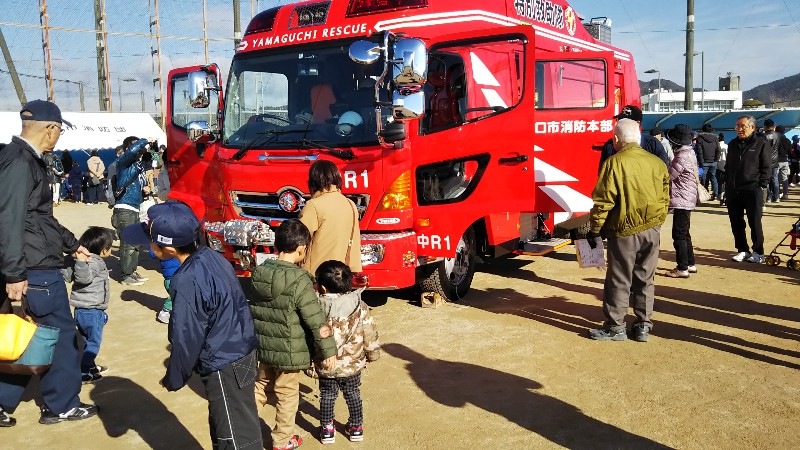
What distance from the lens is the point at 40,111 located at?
168 inches

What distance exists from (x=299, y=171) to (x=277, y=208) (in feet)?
1.59

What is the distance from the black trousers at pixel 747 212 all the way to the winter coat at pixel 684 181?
1325 millimetres

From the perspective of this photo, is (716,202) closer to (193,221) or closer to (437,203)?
(437,203)

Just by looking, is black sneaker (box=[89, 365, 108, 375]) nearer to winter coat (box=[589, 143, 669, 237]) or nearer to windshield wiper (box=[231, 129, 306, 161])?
windshield wiper (box=[231, 129, 306, 161])

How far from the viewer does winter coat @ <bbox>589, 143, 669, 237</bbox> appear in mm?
5812

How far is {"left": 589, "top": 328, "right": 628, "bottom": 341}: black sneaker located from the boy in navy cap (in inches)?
147

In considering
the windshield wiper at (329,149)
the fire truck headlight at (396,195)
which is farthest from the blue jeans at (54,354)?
the fire truck headlight at (396,195)

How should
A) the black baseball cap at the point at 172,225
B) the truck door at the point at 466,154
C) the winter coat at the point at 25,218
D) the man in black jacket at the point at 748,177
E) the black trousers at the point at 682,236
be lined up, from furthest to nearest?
the man in black jacket at the point at 748,177, the black trousers at the point at 682,236, the truck door at the point at 466,154, the winter coat at the point at 25,218, the black baseball cap at the point at 172,225

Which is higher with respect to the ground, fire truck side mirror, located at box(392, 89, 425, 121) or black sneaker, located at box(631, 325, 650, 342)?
fire truck side mirror, located at box(392, 89, 425, 121)

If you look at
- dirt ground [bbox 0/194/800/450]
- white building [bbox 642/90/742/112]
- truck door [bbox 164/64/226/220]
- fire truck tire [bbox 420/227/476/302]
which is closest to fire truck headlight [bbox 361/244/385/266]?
dirt ground [bbox 0/194/800/450]

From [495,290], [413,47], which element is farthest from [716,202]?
[413,47]

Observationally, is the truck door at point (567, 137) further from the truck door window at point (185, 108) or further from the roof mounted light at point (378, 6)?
the truck door window at point (185, 108)

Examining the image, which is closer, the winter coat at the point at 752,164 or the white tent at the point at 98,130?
the winter coat at the point at 752,164

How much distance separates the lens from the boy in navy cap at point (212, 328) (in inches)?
124
